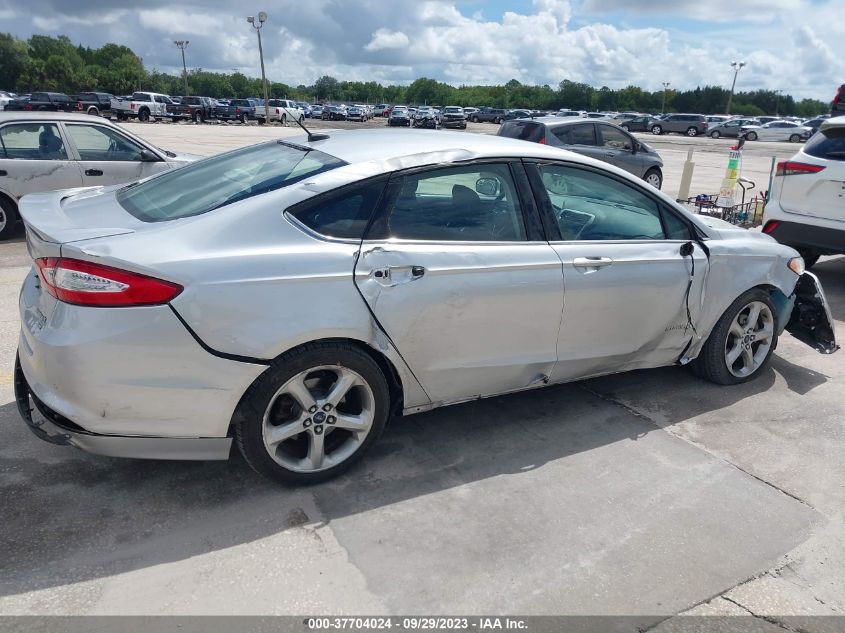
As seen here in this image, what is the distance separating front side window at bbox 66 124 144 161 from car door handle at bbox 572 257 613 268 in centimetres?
679

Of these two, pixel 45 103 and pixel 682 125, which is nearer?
pixel 45 103

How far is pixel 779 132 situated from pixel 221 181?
5375 cm

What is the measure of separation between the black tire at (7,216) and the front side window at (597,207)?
23.8 feet

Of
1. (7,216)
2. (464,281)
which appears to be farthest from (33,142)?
(464,281)

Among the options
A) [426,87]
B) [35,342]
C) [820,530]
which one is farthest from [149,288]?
[426,87]

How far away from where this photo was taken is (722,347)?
14.7 feet

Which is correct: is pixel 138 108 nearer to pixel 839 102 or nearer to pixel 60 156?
pixel 60 156

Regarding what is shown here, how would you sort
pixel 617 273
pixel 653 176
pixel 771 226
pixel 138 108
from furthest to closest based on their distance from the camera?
pixel 138 108, pixel 653 176, pixel 771 226, pixel 617 273

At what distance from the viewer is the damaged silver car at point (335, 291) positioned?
2.68m

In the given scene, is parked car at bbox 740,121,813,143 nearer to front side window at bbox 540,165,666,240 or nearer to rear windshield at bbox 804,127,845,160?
rear windshield at bbox 804,127,845,160

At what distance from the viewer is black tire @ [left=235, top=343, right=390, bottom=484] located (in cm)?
287

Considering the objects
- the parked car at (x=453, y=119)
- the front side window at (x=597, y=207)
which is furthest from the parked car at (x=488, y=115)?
the front side window at (x=597, y=207)

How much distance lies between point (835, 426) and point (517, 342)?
7.24ft

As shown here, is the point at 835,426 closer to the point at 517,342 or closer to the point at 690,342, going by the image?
the point at 690,342
